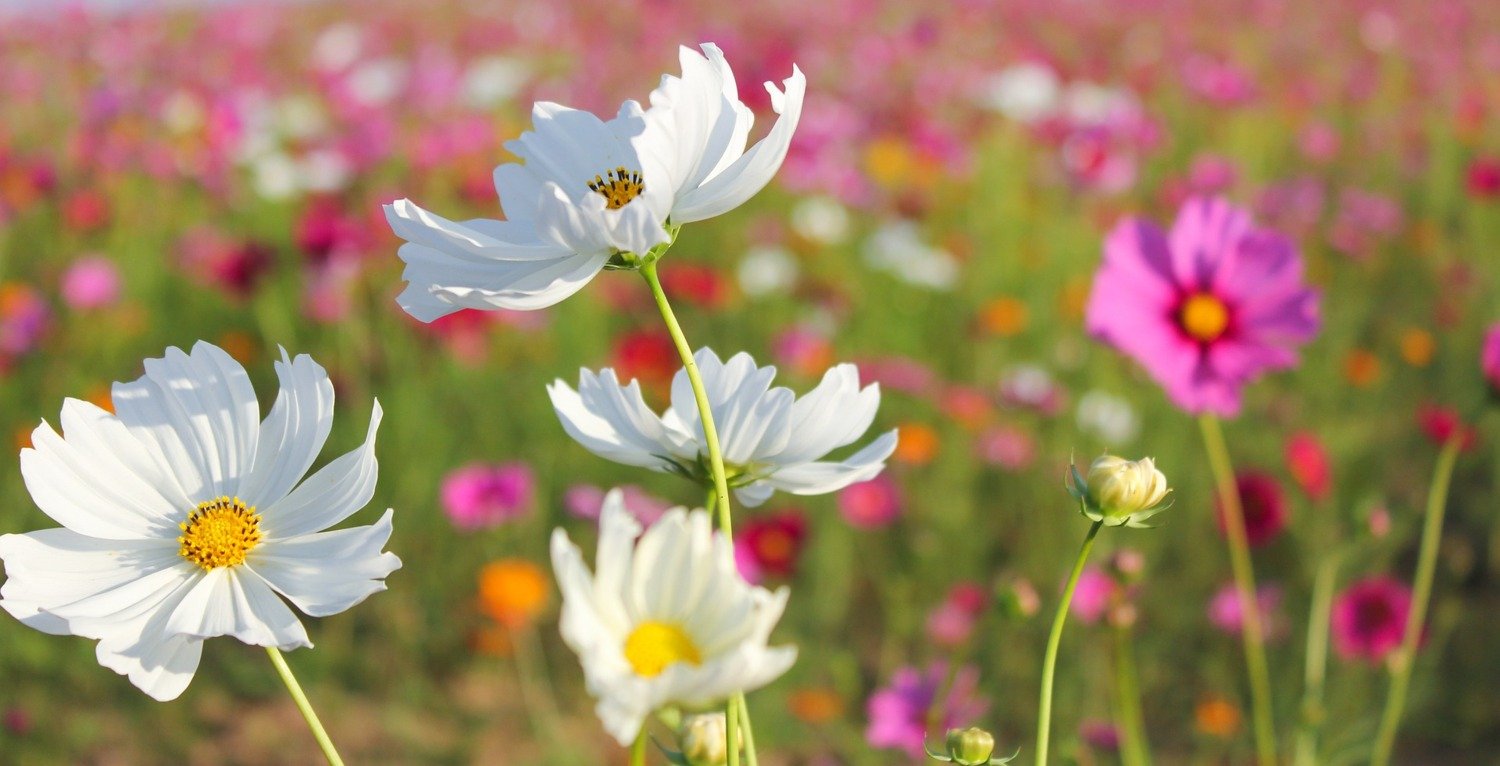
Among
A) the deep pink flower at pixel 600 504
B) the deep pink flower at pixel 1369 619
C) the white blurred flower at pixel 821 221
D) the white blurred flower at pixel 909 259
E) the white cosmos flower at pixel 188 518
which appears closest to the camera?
the white cosmos flower at pixel 188 518

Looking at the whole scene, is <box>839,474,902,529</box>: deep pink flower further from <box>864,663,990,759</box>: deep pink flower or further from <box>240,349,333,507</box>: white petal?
<box>240,349,333,507</box>: white petal

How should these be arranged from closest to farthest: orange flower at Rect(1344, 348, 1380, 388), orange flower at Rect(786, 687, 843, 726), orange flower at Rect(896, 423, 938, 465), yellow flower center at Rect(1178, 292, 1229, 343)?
yellow flower center at Rect(1178, 292, 1229, 343), orange flower at Rect(786, 687, 843, 726), orange flower at Rect(896, 423, 938, 465), orange flower at Rect(1344, 348, 1380, 388)

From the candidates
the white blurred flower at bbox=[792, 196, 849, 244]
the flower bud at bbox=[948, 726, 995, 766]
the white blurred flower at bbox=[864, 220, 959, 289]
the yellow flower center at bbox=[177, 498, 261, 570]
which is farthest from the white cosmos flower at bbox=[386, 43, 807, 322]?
the white blurred flower at bbox=[792, 196, 849, 244]

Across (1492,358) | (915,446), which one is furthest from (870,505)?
(1492,358)

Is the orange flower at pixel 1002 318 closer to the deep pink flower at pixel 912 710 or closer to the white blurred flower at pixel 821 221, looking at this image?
the white blurred flower at pixel 821 221

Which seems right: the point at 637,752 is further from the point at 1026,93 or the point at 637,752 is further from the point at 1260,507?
the point at 1026,93

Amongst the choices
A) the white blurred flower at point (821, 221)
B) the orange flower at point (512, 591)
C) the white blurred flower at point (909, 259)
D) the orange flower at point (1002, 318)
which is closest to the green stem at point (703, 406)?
the orange flower at point (512, 591)

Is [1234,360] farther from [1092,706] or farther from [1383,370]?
[1383,370]
